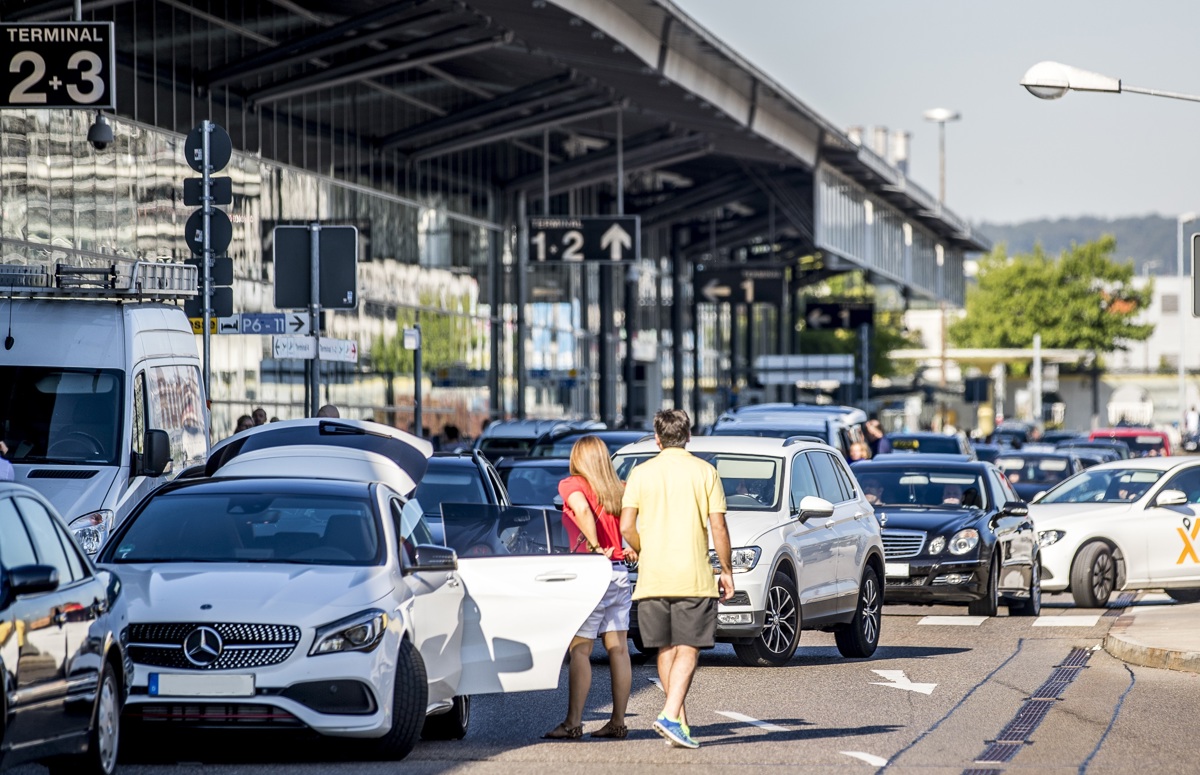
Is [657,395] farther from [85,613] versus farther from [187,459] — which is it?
[85,613]

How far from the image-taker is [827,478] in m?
16.7

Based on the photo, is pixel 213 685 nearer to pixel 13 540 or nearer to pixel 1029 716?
pixel 13 540

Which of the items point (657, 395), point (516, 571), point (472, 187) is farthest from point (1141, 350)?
point (516, 571)

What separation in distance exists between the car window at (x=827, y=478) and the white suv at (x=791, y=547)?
1cm

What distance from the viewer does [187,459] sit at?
54.3 feet

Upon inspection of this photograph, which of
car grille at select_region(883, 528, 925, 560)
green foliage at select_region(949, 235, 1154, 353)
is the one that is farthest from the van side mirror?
green foliage at select_region(949, 235, 1154, 353)

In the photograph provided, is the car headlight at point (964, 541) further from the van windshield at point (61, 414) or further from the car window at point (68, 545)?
the car window at point (68, 545)

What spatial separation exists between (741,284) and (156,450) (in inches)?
1818

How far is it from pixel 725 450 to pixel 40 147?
1424 centimetres

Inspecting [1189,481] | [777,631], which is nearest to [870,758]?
[777,631]

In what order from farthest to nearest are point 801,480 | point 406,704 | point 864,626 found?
point 864,626, point 801,480, point 406,704

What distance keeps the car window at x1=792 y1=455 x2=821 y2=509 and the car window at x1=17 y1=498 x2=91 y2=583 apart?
293 inches

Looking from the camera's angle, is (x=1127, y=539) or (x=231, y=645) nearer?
(x=231, y=645)

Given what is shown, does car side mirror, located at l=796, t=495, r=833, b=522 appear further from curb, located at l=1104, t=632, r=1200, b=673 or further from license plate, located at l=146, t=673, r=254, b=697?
license plate, located at l=146, t=673, r=254, b=697
